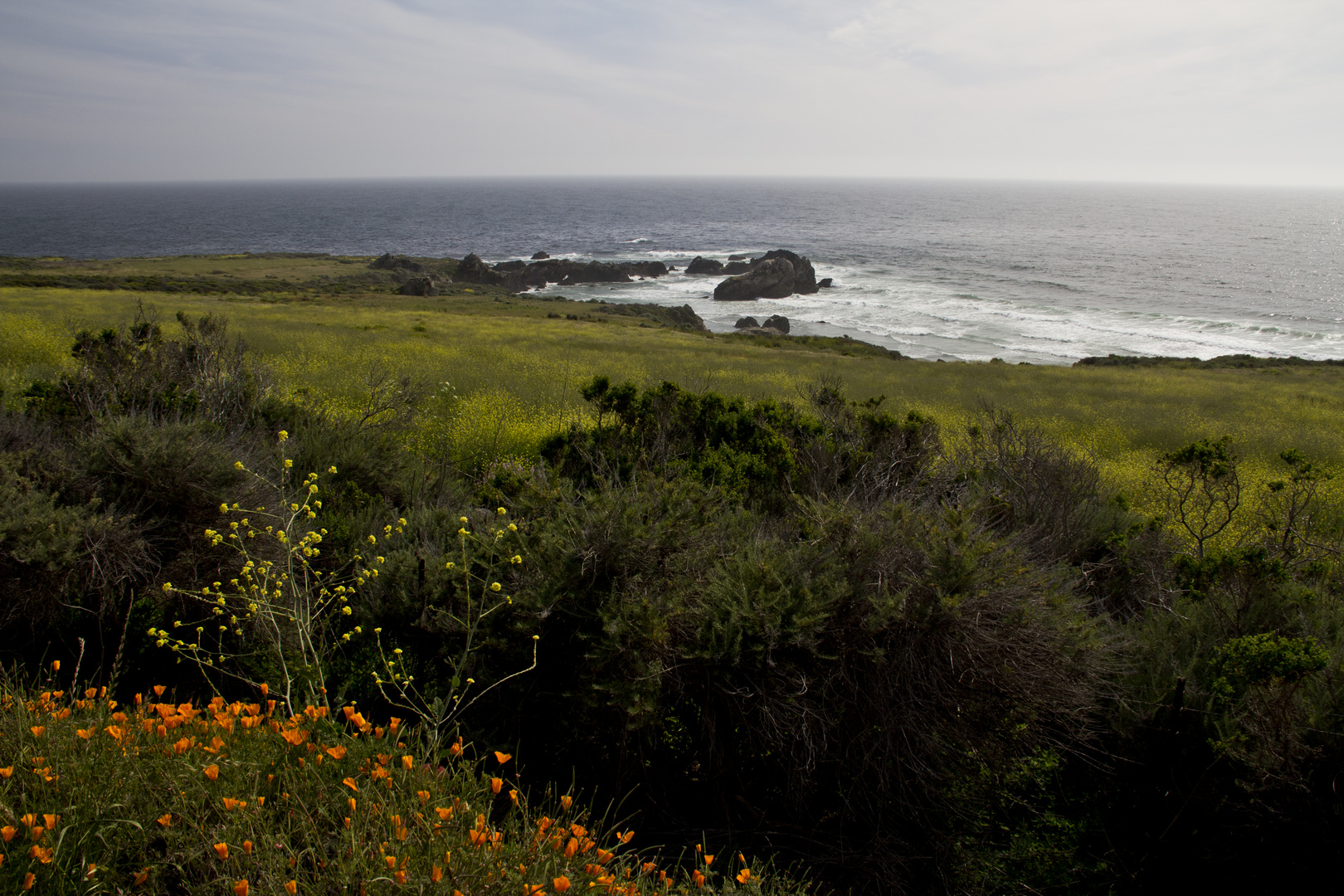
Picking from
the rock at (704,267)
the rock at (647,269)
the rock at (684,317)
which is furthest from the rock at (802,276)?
the rock at (684,317)

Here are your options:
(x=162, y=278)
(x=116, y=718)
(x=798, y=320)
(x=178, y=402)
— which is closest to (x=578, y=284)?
(x=798, y=320)

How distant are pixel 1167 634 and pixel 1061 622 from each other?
1363 millimetres

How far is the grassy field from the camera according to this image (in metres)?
12.8

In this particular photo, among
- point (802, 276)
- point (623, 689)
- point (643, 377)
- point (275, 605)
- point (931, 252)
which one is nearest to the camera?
point (623, 689)

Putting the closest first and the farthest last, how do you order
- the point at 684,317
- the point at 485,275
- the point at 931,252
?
the point at 684,317
the point at 485,275
the point at 931,252

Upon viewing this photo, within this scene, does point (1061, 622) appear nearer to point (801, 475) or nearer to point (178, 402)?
point (801, 475)

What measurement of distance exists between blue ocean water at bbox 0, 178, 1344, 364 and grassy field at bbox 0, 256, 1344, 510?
16.4 m

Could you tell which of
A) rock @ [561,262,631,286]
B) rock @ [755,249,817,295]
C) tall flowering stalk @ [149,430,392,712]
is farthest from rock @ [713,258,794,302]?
tall flowering stalk @ [149,430,392,712]

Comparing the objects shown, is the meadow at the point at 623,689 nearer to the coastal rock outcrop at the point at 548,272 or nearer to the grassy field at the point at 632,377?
the grassy field at the point at 632,377

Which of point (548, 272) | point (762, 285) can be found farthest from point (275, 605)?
point (548, 272)

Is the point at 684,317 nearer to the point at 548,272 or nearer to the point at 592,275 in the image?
the point at 592,275

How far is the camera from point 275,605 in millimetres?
3967

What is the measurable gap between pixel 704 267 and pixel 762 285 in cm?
1688

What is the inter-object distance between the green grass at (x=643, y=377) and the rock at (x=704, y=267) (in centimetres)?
4739
